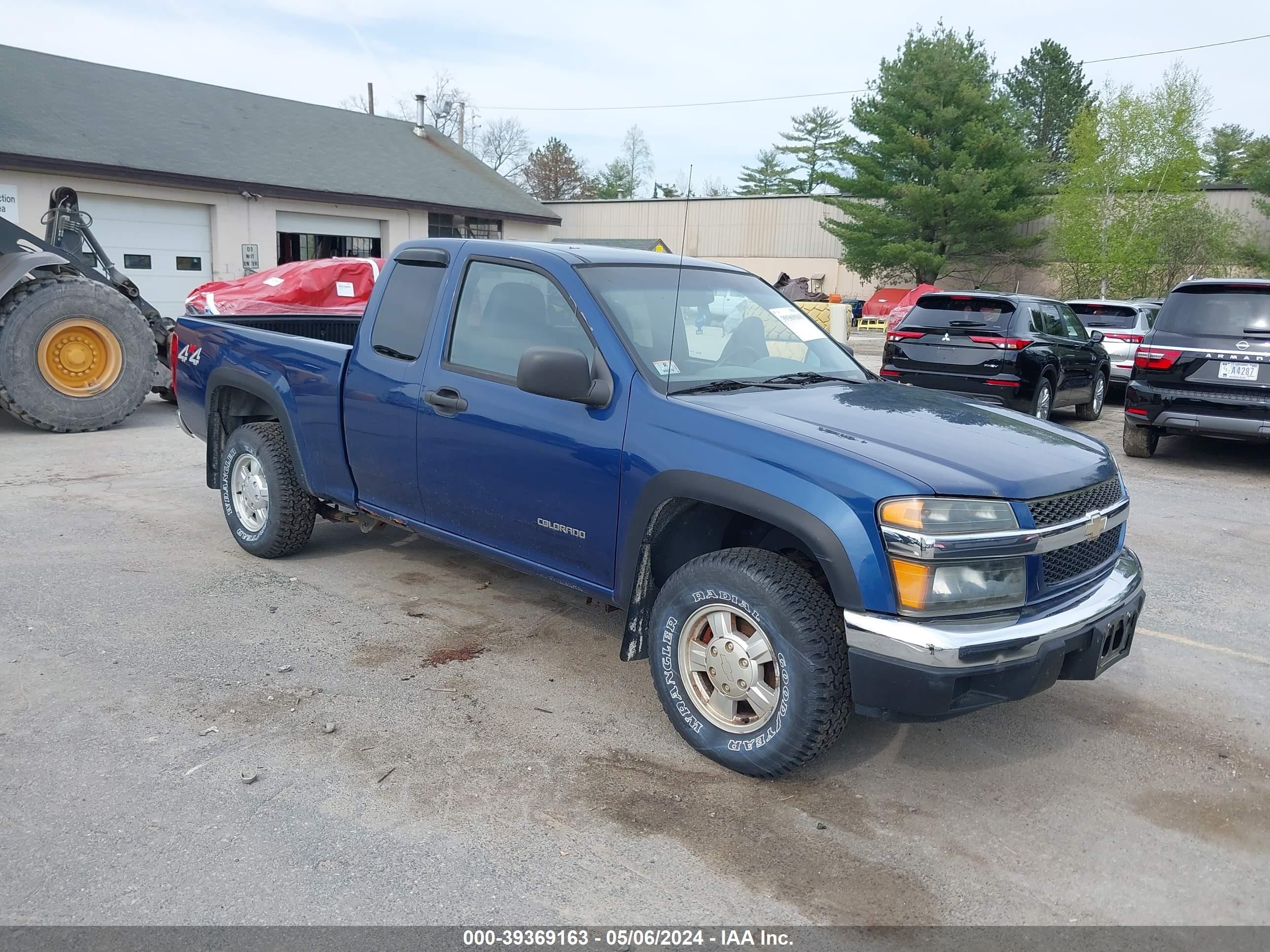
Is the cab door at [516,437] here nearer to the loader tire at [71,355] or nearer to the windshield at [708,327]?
the windshield at [708,327]

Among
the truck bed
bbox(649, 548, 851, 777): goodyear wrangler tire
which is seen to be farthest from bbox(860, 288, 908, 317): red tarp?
bbox(649, 548, 851, 777): goodyear wrangler tire

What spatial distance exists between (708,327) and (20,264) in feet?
28.2

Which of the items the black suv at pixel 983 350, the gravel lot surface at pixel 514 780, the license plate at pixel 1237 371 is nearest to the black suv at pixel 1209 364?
the license plate at pixel 1237 371

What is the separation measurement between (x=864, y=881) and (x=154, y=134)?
2318 cm

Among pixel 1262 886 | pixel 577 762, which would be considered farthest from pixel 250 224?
pixel 1262 886

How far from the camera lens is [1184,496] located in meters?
8.96

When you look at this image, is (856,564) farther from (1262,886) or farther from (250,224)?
(250,224)

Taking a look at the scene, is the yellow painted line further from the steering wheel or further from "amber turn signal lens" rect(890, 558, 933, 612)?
"amber turn signal lens" rect(890, 558, 933, 612)

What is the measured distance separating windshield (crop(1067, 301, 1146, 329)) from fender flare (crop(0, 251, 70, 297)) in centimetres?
1418

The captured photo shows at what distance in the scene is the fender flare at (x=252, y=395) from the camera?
5.64m

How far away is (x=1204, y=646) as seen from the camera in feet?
17.1

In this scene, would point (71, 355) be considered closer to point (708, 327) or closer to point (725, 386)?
point (708, 327)

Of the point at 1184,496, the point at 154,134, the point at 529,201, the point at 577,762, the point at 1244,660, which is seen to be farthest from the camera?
the point at 529,201

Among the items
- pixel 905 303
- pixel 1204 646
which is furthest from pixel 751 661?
pixel 905 303
